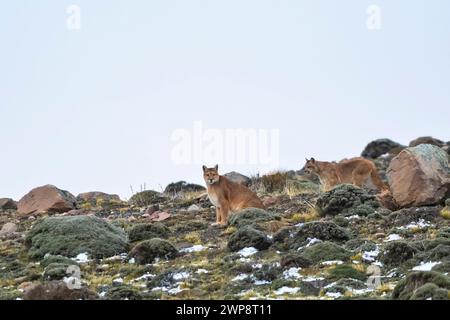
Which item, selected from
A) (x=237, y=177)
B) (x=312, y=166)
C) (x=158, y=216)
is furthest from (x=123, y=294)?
(x=237, y=177)

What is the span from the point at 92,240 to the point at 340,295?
7899 mm

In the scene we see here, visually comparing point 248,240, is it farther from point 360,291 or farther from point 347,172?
point 347,172

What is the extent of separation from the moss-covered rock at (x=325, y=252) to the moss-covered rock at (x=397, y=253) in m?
0.89

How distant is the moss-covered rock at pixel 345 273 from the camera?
19.2 metres

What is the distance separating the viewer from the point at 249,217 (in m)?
25.7

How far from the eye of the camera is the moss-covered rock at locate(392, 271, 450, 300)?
15969 millimetres

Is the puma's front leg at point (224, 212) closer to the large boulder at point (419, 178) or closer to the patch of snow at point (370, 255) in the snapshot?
the large boulder at point (419, 178)

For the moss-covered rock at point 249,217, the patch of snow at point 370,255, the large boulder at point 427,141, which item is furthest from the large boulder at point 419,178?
the large boulder at point 427,141

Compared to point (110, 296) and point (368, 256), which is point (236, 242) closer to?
point (368, 256)

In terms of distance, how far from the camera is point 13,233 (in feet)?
90.5

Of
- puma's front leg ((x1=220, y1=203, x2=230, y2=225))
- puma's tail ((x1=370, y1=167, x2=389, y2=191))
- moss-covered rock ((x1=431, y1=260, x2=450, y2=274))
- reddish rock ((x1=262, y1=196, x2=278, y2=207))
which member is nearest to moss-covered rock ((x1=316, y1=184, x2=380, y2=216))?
puma's front leg ((x1=220, y1=203, x2=230, y2=225))

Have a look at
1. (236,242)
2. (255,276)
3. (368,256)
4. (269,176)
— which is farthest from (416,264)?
(269,176)
